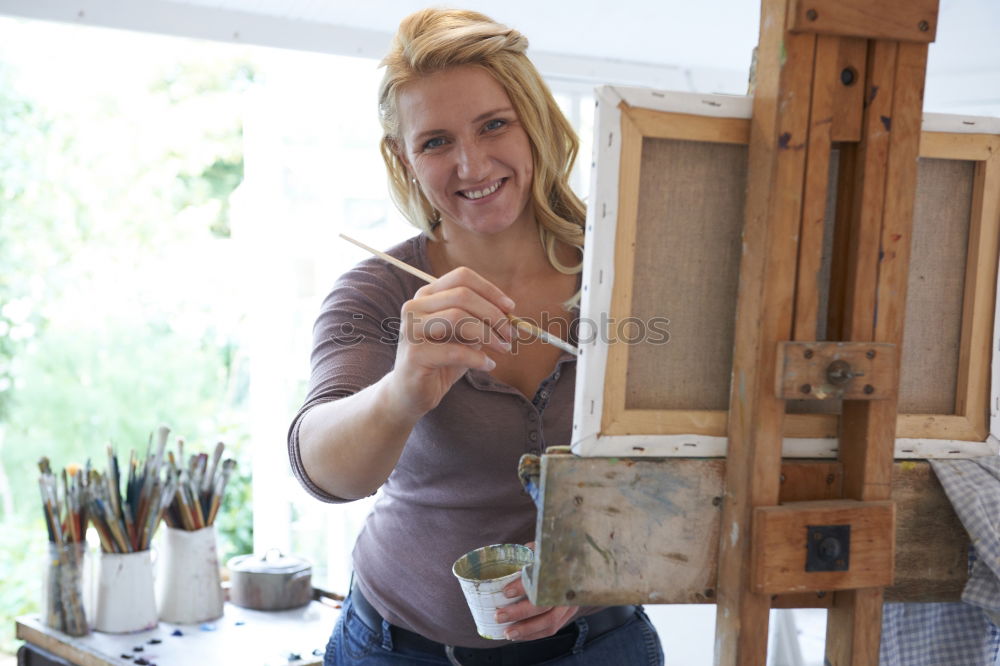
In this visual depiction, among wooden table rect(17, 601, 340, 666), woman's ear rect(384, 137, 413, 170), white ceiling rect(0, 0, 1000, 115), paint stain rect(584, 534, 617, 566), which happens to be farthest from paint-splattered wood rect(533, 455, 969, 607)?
white ceiling rect(0, 0, 1000, 115)

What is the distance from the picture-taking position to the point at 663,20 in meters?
2.29

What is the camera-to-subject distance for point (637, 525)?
88 cm

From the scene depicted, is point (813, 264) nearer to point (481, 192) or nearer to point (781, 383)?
point (781, 383)

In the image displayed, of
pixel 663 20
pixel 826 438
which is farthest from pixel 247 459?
pixel 826 438

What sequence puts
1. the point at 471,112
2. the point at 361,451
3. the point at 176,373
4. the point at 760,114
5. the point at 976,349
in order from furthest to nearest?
the point at 176,373, the point at 471,112, the point at 361,451, the point at 976,349, the point at 760,114

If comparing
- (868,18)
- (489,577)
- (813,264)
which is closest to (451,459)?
(489,577)

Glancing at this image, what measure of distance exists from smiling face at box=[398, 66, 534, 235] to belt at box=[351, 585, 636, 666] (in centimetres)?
56

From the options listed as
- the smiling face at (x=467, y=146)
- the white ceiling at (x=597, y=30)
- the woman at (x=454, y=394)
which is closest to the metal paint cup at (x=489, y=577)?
the woman at (x=454, y=394)

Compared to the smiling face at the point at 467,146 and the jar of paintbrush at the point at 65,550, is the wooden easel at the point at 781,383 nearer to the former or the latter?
the smiling face at the point at 467,146

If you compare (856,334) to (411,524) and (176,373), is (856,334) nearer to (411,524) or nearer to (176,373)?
(411,524)

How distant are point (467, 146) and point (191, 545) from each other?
1.26 meters

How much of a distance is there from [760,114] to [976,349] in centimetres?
35

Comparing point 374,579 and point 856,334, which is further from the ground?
point 856,334

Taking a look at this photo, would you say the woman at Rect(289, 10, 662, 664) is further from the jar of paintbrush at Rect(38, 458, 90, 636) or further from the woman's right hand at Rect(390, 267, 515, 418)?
the jar of paintbrush at Rect(38, 458, 90, 636)
